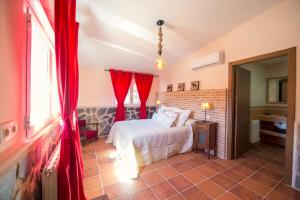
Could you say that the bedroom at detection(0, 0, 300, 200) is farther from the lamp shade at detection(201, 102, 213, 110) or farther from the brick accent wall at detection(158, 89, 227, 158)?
the lamp shade at detection(201, 102, 213, 110)

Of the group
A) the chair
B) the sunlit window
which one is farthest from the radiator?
the sunlit window

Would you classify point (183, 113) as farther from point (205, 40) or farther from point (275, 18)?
point (275, 18)

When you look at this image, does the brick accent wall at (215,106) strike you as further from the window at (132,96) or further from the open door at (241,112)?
the window at (132,96)

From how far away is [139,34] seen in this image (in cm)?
270

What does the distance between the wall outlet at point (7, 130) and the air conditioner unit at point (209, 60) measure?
321 centimetres

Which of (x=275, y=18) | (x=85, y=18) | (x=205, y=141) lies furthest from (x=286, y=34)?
(x=85, y=18)

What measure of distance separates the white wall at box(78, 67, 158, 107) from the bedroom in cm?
5

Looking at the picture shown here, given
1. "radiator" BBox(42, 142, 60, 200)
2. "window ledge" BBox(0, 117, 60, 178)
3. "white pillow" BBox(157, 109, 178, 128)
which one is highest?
"window ledge" BBox(0, 117, 60, 178)

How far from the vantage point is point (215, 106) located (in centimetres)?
296

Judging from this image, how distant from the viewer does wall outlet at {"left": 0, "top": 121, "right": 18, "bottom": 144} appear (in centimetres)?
68

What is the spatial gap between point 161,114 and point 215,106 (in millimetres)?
1349

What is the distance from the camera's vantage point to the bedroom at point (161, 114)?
914mm

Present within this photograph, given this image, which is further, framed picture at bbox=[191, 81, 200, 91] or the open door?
framed picture at bbox=[191, 81, 200, 91]

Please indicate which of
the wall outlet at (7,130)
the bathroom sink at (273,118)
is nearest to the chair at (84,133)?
the wall outlet at (7,130)
